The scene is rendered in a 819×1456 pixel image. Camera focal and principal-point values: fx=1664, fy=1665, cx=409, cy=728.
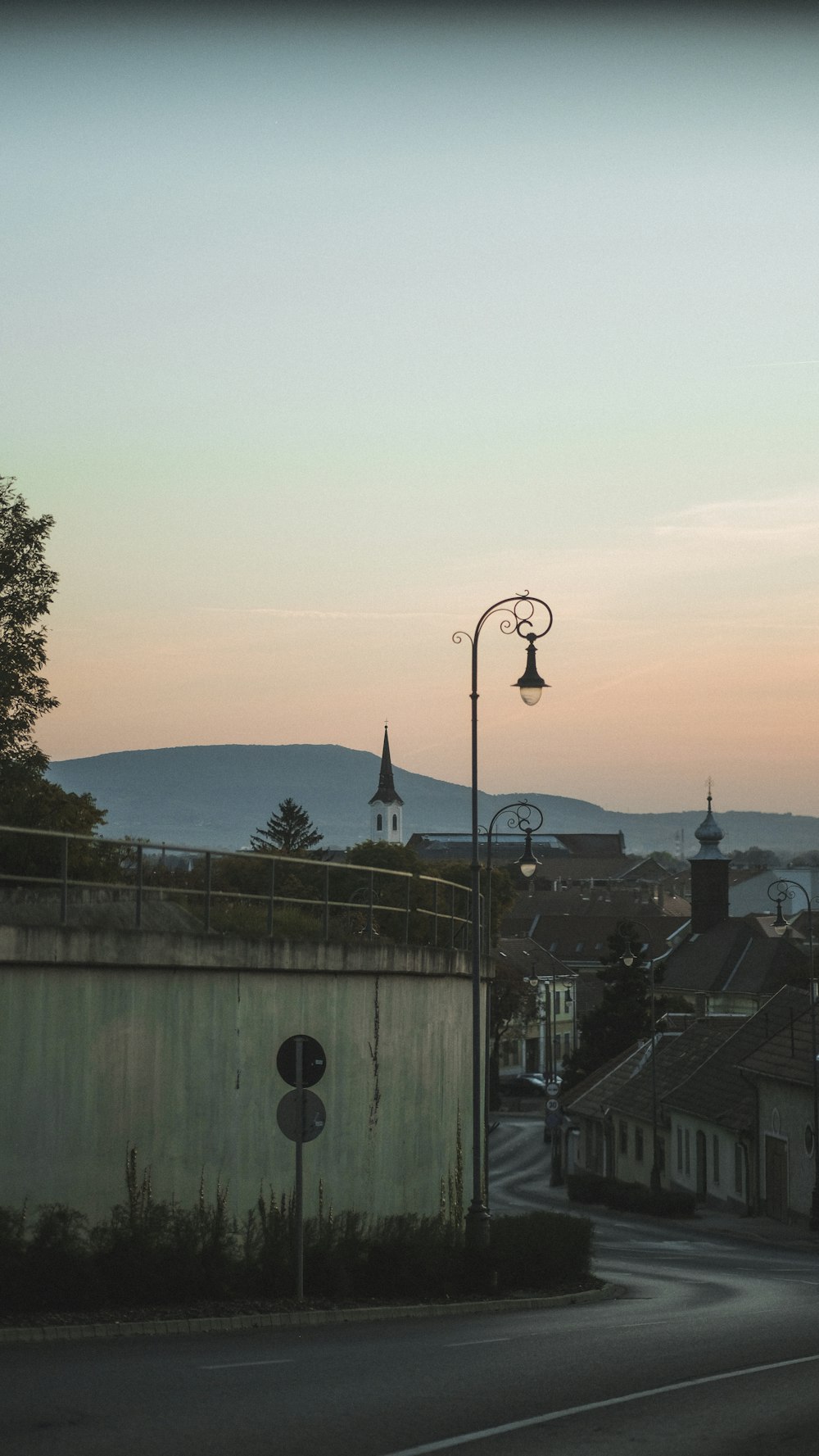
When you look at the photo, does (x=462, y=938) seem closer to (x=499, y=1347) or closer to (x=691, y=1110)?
(x=499, y=1347)

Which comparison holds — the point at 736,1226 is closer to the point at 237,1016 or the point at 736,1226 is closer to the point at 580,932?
the point at 237,1016

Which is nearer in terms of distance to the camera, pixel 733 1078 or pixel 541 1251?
pixel 541 1251

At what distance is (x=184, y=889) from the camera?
778 inches

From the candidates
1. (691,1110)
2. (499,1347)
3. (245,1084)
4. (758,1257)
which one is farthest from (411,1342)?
(691,1110)

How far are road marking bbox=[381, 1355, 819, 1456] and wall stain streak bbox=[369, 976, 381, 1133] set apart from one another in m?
8.03

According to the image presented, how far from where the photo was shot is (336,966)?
68.1 ft

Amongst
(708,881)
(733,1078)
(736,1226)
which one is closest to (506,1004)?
(708,881)

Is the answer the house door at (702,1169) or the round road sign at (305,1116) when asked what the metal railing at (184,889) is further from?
the house door at (702,1169)

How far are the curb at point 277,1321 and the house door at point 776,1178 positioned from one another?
32.0 metres

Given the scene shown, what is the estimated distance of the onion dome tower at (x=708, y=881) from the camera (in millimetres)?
134500

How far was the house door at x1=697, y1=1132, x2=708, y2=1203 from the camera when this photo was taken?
200ft

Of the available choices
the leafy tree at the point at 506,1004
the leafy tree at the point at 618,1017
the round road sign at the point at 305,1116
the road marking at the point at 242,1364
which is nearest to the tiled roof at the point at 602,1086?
the leafy tree at the point at 618,1017

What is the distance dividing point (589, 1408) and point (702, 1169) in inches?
2054

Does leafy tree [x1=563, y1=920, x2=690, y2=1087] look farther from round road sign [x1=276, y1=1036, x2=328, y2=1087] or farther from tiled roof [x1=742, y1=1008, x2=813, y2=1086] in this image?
round road sign [x1=276, y1=1036, x2=328, y2=1087]
